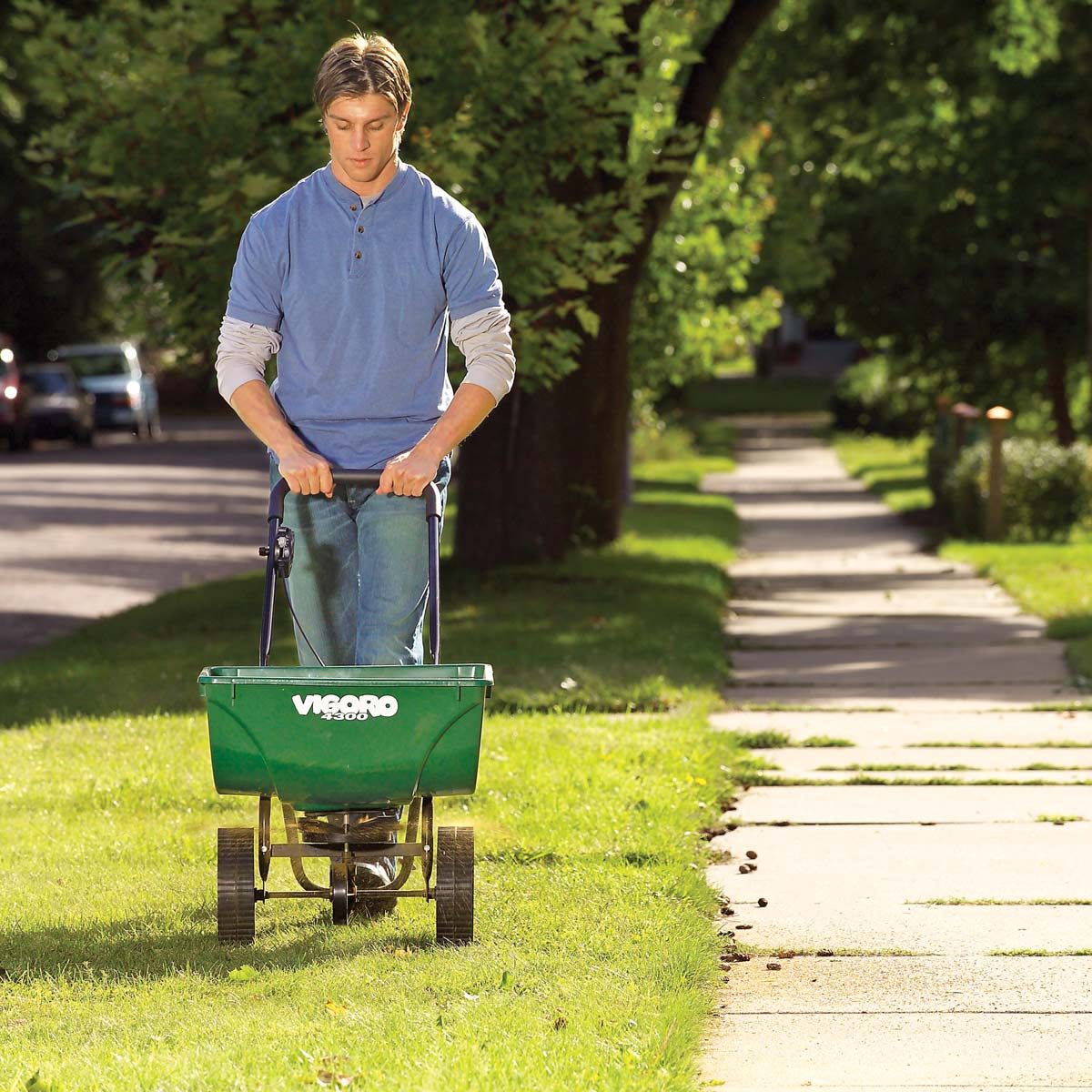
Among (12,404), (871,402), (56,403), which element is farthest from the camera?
(871,402)

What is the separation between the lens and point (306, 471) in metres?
5.07

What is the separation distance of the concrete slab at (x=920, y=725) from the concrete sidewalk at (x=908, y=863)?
2 cm

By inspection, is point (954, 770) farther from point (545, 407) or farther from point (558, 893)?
point (545, 407)

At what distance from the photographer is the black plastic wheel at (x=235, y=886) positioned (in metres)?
5.36

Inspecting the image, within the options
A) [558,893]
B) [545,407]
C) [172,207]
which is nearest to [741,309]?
[545,407]

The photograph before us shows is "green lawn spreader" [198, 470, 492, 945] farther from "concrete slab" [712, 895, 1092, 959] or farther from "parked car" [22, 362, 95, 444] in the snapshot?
"parked car" [22, 362, 95, 444]

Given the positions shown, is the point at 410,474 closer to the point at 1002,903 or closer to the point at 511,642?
the point at 1002,903

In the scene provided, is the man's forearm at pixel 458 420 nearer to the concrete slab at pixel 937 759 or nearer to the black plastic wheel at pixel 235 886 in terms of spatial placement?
the black plastic wheel at pixel 235 886

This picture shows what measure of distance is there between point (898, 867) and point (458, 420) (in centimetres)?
216

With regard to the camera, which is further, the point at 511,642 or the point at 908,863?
the point at 511,642

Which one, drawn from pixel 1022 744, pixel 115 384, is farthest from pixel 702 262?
pixel 115 384

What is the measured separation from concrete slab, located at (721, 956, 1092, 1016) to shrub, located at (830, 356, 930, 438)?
32.9 meters

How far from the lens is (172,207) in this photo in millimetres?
11633

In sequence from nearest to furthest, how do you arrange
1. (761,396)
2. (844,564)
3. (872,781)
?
(872,781) → (844,564) → (761,396)
